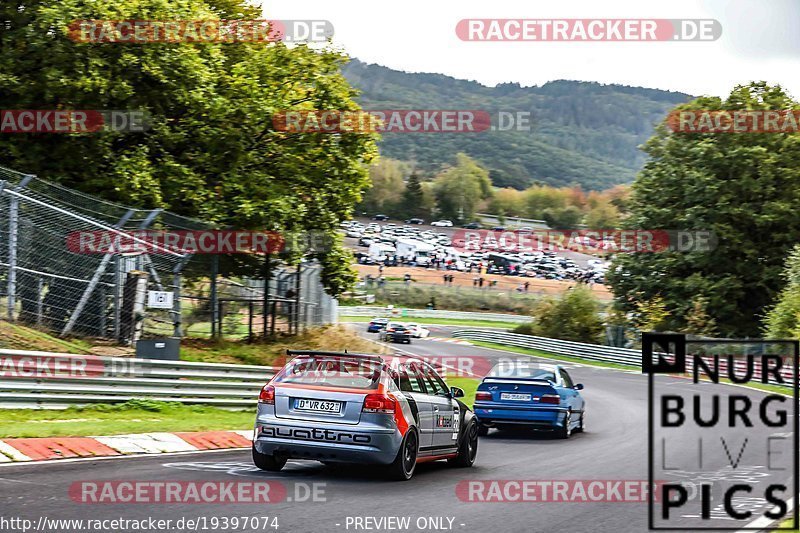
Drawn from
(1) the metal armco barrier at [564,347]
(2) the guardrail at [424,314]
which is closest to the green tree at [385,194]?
(2) the guardrail at [424,314]

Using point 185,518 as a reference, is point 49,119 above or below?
above

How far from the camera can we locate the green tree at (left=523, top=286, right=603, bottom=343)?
6525 centimetres

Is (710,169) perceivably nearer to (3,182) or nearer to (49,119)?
(49,119)

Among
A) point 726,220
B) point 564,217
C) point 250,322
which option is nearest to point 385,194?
point 564,217

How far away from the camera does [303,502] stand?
375 inches

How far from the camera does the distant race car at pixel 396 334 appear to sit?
208 feet

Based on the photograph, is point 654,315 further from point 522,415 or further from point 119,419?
point 119,419

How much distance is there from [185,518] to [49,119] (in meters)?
17.9

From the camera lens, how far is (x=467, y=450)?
14.0m

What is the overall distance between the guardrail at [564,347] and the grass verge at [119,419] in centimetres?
3644

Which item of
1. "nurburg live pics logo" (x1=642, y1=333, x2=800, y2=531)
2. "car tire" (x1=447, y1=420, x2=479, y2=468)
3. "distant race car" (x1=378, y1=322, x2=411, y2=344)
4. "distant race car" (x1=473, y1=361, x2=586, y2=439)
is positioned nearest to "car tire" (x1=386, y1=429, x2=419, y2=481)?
"car tire" (x1=447, y1=420, x2=479, y2=468)

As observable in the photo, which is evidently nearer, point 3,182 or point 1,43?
point 3,182

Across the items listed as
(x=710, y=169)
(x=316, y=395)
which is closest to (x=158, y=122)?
(x=316, y=395)

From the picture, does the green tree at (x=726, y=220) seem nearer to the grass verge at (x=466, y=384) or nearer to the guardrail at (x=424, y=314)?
the grass verge at (x=466, y=384)
